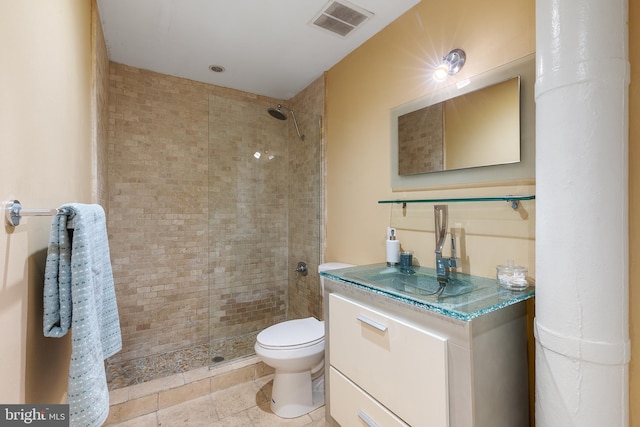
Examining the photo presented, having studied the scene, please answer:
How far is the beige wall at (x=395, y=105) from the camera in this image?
1246mm

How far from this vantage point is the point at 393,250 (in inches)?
65.1

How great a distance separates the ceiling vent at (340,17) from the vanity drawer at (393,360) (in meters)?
1.63

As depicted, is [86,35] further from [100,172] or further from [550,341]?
[550,341]

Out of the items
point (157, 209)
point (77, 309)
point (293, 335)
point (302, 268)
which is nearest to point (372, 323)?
point (293, 335)

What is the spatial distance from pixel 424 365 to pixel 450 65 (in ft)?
4.57

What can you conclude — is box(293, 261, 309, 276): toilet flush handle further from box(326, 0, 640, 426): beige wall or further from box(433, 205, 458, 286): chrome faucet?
box(433, 205, 458, 286): chrome faucet

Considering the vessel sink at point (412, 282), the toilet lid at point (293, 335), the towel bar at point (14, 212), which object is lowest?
the toilet lid at point (293, 335)

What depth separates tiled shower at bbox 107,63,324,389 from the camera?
2.33 metres

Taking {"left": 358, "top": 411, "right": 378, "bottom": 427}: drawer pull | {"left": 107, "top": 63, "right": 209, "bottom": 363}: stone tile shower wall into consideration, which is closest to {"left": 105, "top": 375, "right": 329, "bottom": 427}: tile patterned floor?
{"left": 358, "top": 411, "right": 378, "bottom": 427}: drawer pull

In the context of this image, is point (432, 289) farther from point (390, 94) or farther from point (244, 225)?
point (244, 225)

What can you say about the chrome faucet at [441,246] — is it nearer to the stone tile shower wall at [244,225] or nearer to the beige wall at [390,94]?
the beige wall at [390,94]

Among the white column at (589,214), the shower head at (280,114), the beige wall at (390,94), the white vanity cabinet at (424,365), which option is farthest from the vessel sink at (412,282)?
the shower head at (280,114)

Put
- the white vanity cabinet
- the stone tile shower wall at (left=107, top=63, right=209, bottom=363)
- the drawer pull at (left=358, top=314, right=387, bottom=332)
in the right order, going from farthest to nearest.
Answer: the stone tile shower wall at (left=107, top=63, right=209, bottom=363), the drawer pull at (left=358, top=314, right=387, bottom=332), the white vanity cabinet

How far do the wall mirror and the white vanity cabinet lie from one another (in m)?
0.61
